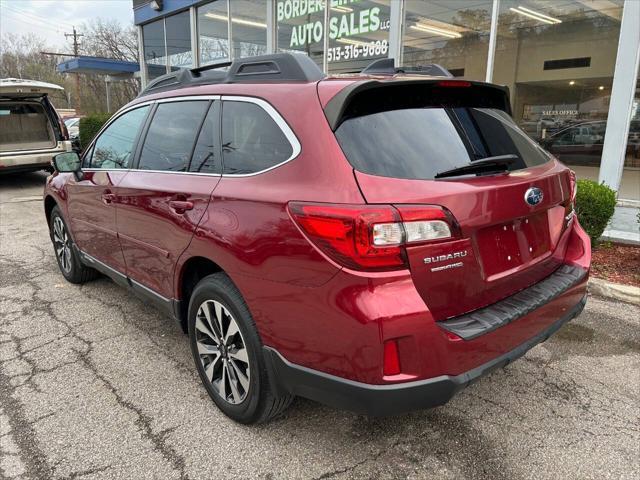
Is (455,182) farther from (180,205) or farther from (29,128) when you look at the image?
(29,128)

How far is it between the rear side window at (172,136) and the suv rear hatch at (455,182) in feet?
3.61

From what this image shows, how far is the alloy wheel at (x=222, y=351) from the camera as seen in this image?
8.20ft

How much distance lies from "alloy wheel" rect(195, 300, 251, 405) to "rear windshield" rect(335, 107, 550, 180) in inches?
42.4

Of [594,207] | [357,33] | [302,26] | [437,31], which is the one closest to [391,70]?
[594,207]

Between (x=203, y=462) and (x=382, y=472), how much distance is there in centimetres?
86

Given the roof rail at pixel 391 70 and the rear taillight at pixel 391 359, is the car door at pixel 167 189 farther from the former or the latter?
the rear taillight at pixel 391 359

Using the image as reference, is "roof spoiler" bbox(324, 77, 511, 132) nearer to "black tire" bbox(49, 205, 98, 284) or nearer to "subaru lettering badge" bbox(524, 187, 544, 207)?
"subaru lettering badge" bbox(524, 187, 544, 207)

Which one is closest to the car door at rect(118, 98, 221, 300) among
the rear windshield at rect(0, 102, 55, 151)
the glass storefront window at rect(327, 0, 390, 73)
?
the glass storefront window at rect(327, 0, 390, 73)

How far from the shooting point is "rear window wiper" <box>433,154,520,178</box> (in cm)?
212

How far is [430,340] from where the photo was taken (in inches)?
75.3

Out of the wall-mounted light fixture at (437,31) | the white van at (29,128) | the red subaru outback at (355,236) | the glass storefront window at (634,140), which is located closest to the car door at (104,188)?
the red subaru outback at (355,236)

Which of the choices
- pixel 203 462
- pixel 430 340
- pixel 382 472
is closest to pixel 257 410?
pixel 203 462

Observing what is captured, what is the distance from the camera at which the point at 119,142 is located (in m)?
3.75

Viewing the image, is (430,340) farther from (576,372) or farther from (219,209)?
(576,372)
